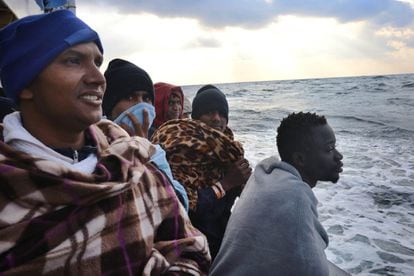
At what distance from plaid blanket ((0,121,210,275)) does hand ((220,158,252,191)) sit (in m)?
1.11

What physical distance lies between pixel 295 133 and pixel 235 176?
19.8 inches

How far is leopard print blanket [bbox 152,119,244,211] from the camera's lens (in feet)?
7.64

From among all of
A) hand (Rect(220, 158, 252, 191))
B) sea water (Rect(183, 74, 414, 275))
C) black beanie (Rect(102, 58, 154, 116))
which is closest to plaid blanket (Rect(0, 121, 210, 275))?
black beanie (Rect(102, 58, 154, 116))

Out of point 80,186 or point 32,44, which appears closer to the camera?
point 80,186

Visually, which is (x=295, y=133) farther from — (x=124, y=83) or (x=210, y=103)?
(x=124, y=83)

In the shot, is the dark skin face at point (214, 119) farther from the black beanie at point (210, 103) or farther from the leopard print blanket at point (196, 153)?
the leopard print blanket at point (196, 153)

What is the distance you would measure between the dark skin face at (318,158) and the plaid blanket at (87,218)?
1369mm

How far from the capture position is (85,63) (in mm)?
1255

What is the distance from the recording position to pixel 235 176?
96.0 inches

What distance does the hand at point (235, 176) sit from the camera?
2.43 metres

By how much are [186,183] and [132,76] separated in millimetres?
714

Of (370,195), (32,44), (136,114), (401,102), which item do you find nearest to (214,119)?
(136,114)

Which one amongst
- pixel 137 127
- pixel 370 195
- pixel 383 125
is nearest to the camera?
pixel 137 127

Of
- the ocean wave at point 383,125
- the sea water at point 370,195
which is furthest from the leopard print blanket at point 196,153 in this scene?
the ocean wave at point 383,125
